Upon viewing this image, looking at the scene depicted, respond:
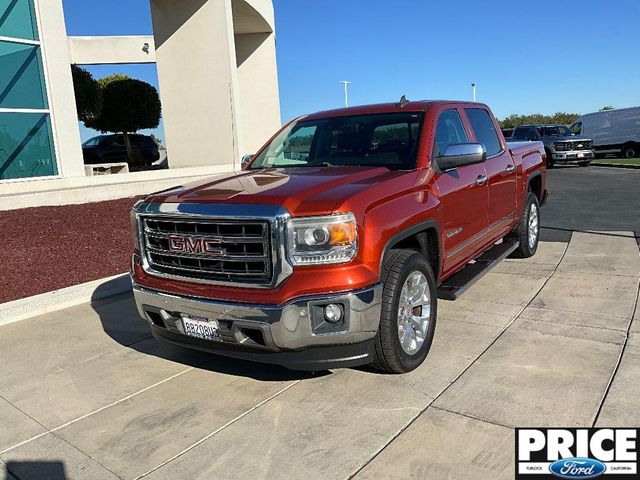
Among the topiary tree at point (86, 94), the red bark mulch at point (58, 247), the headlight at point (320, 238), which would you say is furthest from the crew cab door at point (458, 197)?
the topiary tree at point (86, 94)

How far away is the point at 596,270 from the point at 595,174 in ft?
46.3

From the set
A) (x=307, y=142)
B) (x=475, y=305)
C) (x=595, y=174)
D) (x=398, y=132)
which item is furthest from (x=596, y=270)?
(x=595, y=174)

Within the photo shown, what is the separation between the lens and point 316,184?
11.7ft

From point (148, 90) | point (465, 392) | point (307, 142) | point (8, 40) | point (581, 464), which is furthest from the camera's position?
point (148, 90)

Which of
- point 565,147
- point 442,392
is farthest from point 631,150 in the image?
point 442,392

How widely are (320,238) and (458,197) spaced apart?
179 centimetres

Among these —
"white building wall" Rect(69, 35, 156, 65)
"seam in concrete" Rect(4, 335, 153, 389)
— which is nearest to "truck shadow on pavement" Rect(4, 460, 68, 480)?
"seam in concrete" Rect(4, 335, 153, 389)

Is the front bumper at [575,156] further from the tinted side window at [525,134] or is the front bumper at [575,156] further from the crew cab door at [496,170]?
the crew cab door at [496,170]

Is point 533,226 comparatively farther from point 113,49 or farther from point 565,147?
point 113,49

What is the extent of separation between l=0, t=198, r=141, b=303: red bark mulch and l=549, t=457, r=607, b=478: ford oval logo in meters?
5.46

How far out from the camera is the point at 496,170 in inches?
215

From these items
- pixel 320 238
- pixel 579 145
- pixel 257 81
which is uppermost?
pixel 257 81

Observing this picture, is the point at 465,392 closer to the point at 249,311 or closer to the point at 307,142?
the point at 249,311

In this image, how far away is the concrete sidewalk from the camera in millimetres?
2867
